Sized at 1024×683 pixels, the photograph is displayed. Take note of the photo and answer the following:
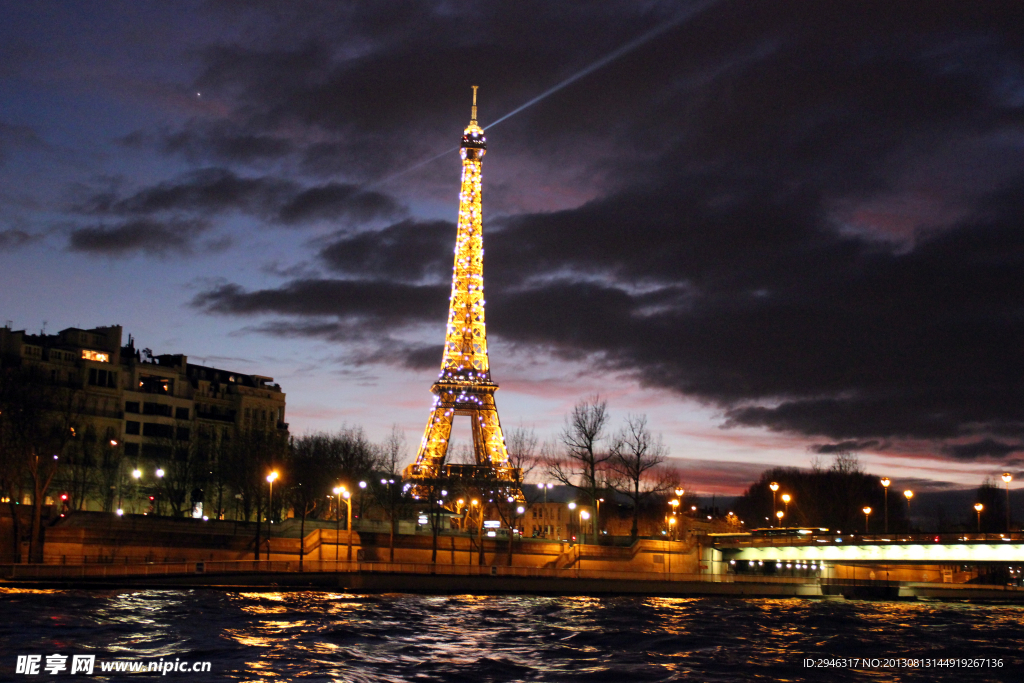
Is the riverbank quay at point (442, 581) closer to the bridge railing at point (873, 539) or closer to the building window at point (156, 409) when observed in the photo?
the bridge railing at point (873, 539)

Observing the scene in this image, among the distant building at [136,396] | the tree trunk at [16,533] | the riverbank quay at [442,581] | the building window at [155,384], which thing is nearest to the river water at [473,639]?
the riverbank quay at [442,581]

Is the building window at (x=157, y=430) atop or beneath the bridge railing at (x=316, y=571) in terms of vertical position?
atop

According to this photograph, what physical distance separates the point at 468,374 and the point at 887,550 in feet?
166

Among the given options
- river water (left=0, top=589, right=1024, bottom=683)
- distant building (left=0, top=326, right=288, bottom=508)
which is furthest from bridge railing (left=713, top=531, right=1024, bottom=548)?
distant building (left=0, top=326, right=288, bottom=508)

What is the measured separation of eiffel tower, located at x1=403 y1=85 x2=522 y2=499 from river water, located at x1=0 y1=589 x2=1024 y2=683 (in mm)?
47530

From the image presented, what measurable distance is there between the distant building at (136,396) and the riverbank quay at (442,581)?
34.1 meters

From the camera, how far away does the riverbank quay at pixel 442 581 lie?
5772 cm

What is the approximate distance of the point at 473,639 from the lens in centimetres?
4234

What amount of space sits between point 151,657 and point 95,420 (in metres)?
76.2

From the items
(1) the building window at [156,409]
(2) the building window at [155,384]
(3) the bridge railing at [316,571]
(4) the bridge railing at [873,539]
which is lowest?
(3) the bridge railing at [316,571]

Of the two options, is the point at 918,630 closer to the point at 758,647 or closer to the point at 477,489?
the point at 758,647

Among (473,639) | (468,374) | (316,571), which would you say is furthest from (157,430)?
(473,639)

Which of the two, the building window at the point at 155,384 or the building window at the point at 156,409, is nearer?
the building window at the point at 156,409

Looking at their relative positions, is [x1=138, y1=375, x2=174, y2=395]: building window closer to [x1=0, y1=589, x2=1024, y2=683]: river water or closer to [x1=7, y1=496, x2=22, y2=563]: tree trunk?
[x1=7, y1=496, x2=22, y2=563]: tree trunk
